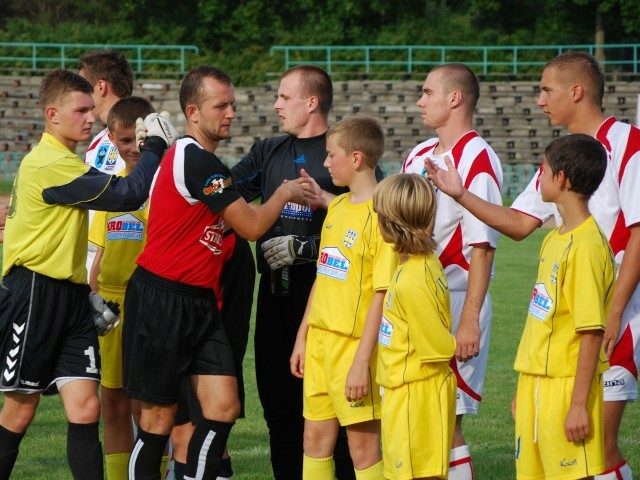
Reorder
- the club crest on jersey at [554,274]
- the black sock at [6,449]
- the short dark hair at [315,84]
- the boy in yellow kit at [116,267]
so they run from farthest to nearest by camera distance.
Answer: the boy in yellow kit at [116,267] < the short dark hair at [315,84] < the black sock at [6,449] < the club crest on jersey at [554,274]

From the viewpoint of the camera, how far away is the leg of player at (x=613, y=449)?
15.9ft

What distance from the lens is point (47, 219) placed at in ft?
17.4

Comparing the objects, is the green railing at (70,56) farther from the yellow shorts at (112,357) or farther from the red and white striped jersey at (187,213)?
the red and white striped jersey at (187,213)

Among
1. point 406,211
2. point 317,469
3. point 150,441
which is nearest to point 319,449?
point 317,469

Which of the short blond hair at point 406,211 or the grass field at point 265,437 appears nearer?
the short blond hair at point 406,211

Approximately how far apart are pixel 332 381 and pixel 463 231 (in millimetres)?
1054

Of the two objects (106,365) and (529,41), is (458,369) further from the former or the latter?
(529,41)

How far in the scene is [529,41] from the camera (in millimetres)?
44781

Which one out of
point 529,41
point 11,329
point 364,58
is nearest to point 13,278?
point 11,329

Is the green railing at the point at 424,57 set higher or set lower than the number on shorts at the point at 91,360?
higher

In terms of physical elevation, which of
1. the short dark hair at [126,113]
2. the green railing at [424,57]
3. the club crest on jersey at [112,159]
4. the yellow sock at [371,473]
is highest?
the green railing at [424,57]

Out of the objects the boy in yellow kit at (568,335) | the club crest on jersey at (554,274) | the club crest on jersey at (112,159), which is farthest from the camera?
the club crest on jersey at (112,159)

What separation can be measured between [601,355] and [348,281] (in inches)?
49.6

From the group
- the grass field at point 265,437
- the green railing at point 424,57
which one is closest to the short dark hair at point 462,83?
the grass field at point 265,437
